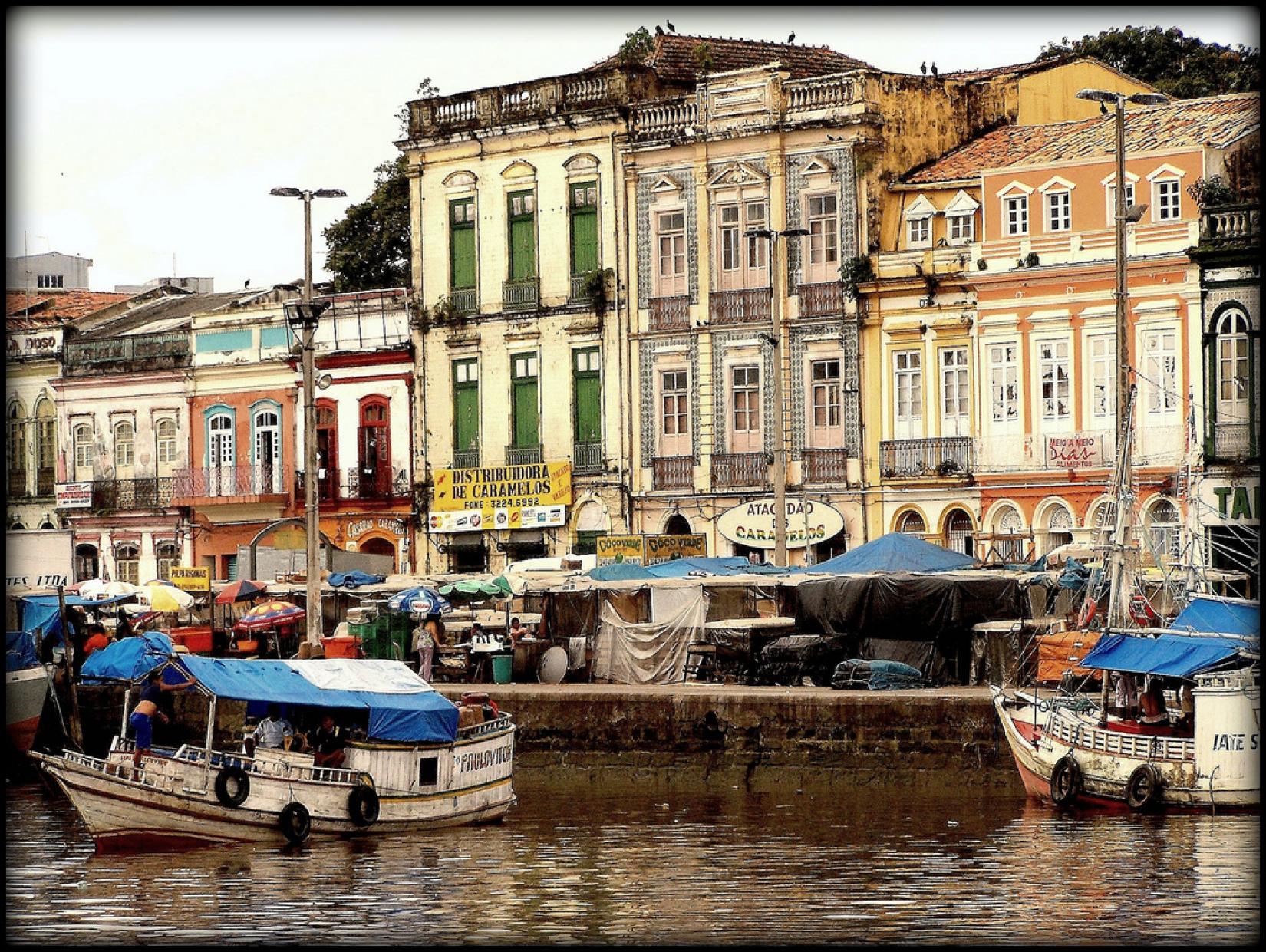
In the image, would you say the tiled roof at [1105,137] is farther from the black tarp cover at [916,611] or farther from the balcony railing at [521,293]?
the black tarp cover at [916,611]

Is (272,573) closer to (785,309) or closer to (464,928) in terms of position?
(785,309)

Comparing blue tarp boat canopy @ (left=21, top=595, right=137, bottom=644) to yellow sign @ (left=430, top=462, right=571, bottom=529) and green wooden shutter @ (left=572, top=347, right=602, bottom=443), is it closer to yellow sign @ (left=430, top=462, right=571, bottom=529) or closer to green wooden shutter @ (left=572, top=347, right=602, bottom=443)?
yellow sign @ (left=430, top=462, right=571, bottom=529)

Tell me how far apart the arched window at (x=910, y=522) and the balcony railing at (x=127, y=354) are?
2183 centimetres

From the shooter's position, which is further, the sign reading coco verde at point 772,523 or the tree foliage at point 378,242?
the tree foliage at point 378,242

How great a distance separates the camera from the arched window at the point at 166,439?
64.8 meters

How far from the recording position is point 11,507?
68062 mm

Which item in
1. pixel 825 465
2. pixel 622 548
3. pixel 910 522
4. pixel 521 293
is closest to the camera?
pixel 622 548

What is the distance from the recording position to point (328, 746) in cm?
3212

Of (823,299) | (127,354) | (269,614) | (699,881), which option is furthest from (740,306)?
(699,881)

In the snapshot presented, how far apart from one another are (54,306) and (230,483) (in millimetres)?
12489

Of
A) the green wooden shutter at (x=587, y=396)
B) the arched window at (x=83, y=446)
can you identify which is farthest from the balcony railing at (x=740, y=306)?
the arched window at (x=83, y=446)

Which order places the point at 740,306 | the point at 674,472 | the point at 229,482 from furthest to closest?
the point at 229,482 < the point at 674,472 < the point at 740,306

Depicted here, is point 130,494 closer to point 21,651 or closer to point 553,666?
point 21,651

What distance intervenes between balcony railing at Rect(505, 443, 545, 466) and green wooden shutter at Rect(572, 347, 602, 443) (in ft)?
3.68
